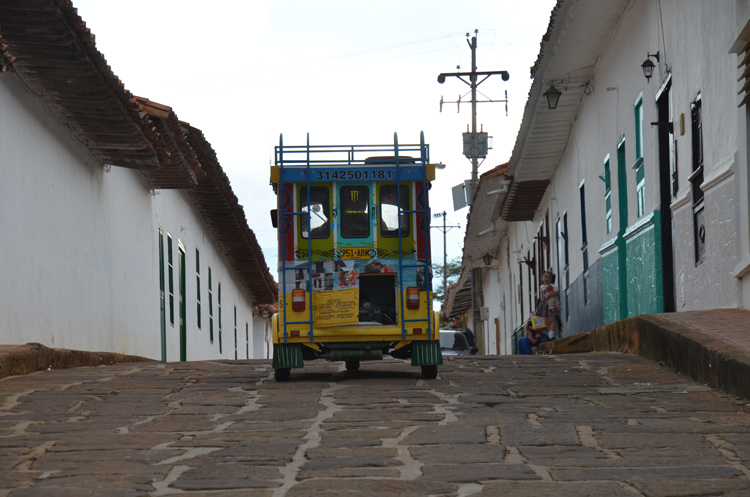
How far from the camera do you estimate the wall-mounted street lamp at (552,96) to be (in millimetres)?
19016

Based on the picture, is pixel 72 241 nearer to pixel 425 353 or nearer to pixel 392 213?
pixel 392 213

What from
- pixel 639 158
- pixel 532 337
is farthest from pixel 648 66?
pixel 532 337

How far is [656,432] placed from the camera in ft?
23.2

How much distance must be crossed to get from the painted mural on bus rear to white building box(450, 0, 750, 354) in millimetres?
2929

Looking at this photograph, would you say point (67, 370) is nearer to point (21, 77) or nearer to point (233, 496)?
point (21, 77)

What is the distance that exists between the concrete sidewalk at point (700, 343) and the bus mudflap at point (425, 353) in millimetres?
2234

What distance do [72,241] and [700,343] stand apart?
9002 mm

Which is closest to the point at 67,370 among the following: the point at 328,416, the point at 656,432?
the point at 328,416

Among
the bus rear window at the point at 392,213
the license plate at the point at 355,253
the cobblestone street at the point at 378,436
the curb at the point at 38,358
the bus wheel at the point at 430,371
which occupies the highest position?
the bus rear window at the point at 392,213

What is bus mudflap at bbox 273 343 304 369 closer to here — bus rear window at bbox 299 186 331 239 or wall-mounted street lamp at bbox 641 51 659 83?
bus rear window at bbox 299 186 331 239

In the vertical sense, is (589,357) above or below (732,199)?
below

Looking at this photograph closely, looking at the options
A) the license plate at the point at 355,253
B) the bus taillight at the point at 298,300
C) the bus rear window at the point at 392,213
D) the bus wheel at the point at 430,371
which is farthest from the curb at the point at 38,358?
the bus wheel at the point at 430,371

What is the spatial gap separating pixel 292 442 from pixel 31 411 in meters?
2.62

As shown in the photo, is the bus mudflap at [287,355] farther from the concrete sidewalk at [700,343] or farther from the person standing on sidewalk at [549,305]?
the person standing on sidewalk at [549,305]
